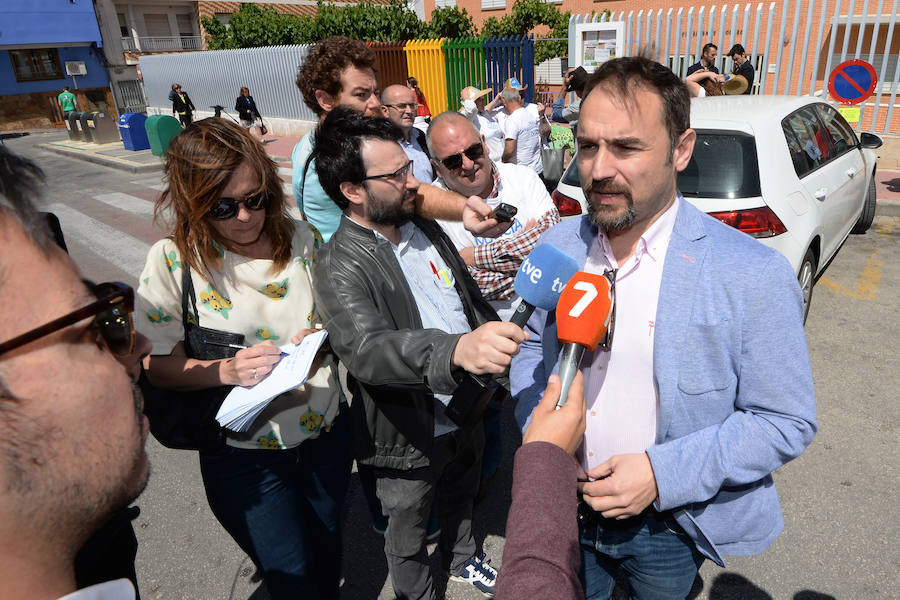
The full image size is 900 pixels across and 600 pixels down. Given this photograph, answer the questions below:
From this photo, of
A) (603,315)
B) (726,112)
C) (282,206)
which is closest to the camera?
(603,315)

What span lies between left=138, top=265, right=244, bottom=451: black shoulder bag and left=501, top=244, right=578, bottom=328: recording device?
3.55 ft

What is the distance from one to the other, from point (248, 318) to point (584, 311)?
125 cm

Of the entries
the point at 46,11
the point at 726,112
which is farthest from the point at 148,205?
the point at 46,11

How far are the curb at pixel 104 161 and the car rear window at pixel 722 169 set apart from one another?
14322 millimetres

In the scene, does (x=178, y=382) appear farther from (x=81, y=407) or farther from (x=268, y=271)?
(x=81, y=407)

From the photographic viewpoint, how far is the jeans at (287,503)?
2047mm

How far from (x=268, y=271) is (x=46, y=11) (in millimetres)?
41944

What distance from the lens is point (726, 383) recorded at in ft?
5.03

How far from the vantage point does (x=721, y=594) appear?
2.62m

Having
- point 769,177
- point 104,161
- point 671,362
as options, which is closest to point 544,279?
point 671,362

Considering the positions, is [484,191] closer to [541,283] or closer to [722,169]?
[541,283]

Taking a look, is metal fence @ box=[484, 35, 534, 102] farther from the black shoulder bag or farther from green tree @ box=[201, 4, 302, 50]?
green tree @ box=[201, 4, 302, 50]

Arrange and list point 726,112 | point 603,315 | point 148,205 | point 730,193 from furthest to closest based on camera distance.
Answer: point 148,205, point 726,112, point 730,193, point 603,315

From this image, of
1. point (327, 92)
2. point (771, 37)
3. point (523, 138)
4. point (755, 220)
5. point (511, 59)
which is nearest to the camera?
point (327, 92)
